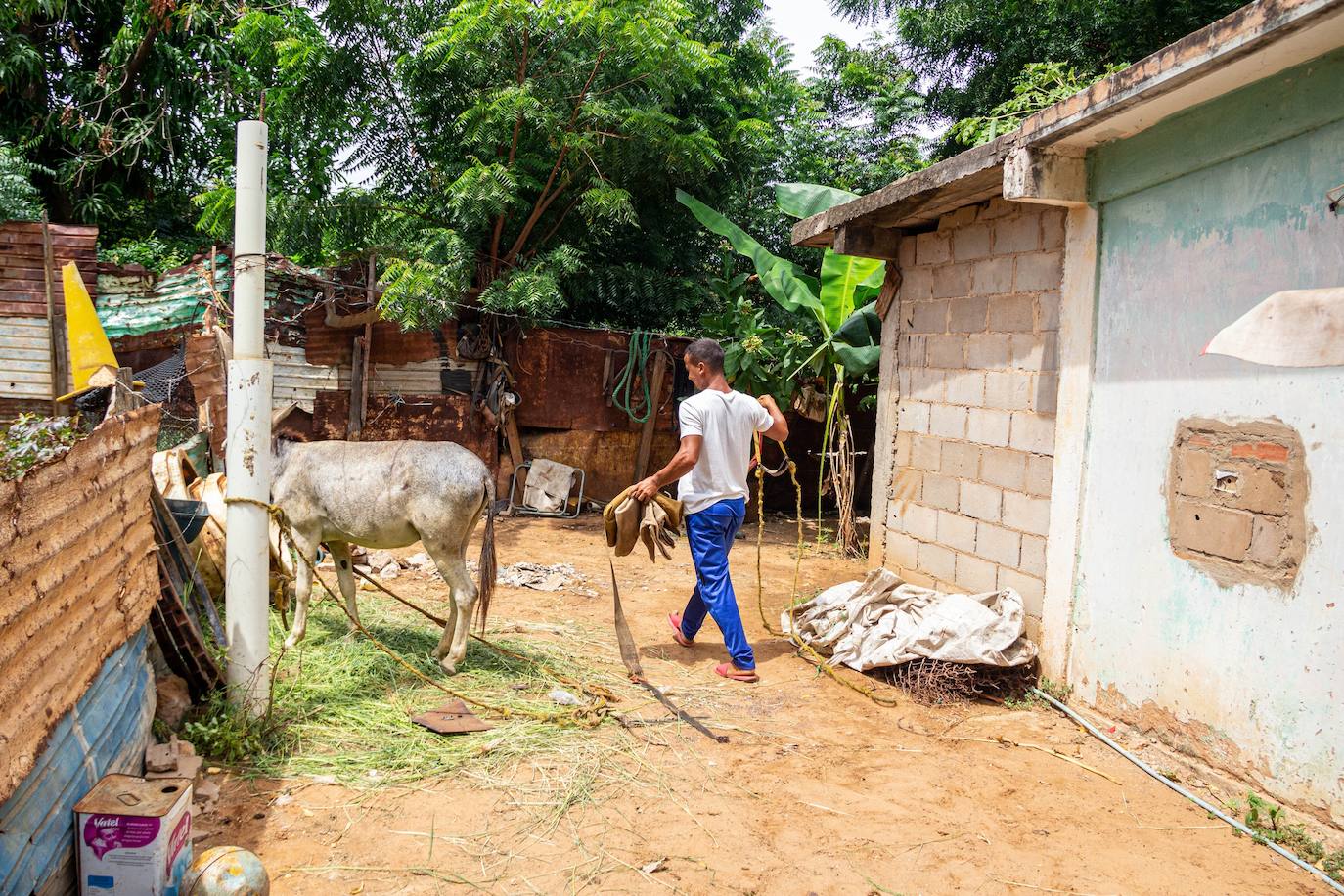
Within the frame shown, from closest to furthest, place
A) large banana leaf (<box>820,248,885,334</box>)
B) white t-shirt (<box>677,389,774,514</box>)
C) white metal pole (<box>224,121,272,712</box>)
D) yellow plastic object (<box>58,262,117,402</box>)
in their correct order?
1. white metal pole (<box>224,121,272,712</box>)
2. yellow plastic object (<box>58,262,117,402</box>)
3. white t-shirt (<box>677,389,774,514</box>)
4. large banana leaf (<box>820,248,885,334</box>)

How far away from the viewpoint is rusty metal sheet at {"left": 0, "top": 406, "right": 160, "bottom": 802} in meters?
2.56

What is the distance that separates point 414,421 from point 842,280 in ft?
16.6

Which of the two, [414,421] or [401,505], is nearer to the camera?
[401,505]

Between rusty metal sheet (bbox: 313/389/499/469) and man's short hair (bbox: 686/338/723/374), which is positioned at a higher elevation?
man's short hair (bbox: 686/338/723/374)

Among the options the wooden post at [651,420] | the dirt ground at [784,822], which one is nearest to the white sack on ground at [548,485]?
the wooden post at [651,420]

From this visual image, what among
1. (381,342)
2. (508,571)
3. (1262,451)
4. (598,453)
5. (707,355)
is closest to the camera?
(1262,451)

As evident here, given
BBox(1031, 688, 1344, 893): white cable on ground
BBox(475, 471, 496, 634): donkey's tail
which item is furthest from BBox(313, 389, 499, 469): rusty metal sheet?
BBox(1031, 688, 1344, 893): white cable on ground

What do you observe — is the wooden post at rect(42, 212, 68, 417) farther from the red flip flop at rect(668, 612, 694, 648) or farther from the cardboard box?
the cardboard box

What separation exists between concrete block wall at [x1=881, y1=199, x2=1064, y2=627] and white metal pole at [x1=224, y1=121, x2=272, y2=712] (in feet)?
13.9

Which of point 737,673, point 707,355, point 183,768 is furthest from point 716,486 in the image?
point 183,768

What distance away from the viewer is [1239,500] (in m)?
4.15

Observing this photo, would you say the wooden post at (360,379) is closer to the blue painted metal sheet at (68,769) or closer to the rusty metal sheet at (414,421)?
the rusty metal sheet at (414,421)

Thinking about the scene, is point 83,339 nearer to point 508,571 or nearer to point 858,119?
point 508,571

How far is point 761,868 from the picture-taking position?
3.51 m
